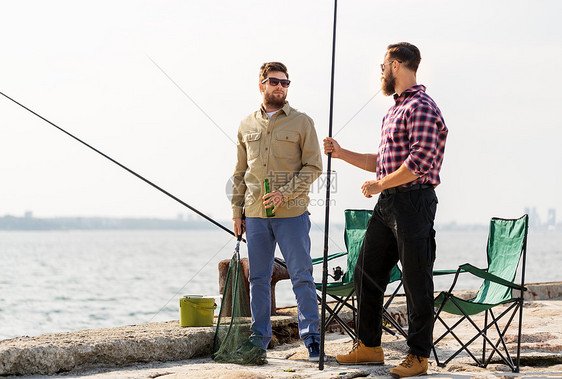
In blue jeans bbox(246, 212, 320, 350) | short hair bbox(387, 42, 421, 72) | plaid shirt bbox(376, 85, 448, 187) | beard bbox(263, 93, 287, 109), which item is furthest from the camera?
beard bbox(263, 93, 287, 109)

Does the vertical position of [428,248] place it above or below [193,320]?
above

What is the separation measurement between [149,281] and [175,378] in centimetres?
2642

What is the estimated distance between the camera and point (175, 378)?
3.29 m

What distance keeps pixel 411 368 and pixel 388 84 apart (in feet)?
4.45

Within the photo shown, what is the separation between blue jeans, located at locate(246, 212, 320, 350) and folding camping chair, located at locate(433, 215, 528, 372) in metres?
0.70

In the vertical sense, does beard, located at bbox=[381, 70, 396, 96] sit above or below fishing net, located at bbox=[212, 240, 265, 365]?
above

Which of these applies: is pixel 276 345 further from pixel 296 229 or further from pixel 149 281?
pixel 149 281

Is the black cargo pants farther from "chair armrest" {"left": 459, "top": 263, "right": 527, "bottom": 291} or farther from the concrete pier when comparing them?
"chair armrest" {"left": 459, "top": 263, "right": 527, "bottom": 291}

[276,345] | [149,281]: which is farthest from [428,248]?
[149,281]

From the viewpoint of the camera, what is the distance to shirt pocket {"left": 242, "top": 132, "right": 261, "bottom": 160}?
13.2ft

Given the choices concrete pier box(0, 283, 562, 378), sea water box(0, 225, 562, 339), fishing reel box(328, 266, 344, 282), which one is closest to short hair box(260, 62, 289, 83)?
fishing reel box(328, 266, 344, 282)

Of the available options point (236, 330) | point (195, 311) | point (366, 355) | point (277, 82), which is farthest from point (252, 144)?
point (366, 355)

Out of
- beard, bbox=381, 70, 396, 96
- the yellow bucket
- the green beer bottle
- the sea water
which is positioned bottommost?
the sea water

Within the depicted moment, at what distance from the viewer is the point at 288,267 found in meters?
3.93
